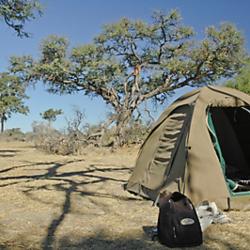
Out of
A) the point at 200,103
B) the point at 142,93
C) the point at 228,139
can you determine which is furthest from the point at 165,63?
the point at 200,103

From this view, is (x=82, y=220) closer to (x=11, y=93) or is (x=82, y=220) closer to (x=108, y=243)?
(x=108, y=243)

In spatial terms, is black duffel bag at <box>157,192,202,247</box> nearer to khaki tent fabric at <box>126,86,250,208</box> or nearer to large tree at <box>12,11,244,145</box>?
khaki tent fabric at <box>126,86,250,208</box>

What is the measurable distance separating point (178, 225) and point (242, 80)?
20.0m

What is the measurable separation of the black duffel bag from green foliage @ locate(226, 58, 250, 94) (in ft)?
61.2

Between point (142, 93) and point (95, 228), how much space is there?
20.3 metres

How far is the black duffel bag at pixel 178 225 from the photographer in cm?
418

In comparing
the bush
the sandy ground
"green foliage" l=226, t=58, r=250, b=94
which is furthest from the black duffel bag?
the bush

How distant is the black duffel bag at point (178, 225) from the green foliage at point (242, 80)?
1864cm

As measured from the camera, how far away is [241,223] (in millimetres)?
5125

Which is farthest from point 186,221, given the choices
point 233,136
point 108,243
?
point 233,136

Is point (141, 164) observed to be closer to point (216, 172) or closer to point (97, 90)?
point (216, 172)

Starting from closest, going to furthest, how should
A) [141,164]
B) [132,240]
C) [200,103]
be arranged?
[132,240]
[200,103]
[141,164]

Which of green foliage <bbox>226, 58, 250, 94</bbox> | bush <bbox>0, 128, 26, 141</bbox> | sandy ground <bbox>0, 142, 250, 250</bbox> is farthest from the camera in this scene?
bush <bbox>0, 128, 26, 141</bbox>

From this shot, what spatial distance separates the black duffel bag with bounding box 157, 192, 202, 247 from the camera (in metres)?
4.18
